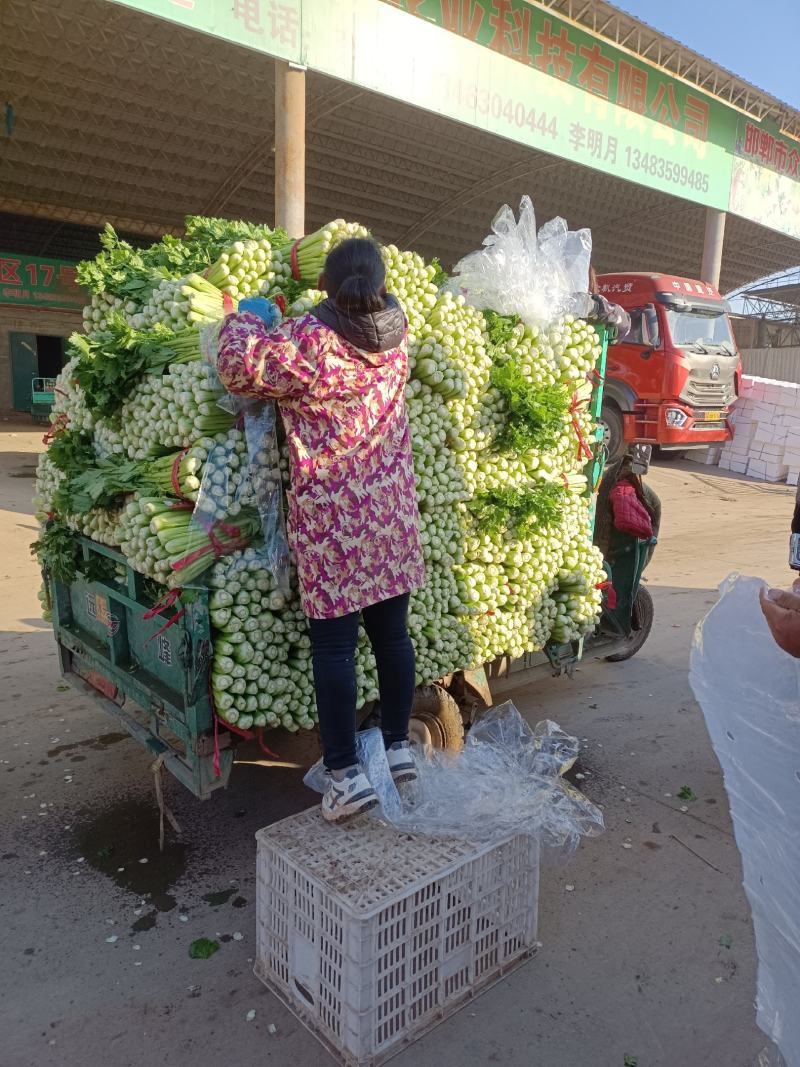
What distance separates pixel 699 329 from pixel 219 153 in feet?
41.2

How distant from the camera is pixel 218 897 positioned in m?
3.11

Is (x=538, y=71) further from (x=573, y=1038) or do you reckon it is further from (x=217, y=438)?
(x=573, y=1038)

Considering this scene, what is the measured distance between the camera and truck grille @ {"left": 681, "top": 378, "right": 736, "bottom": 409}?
13.1 meters

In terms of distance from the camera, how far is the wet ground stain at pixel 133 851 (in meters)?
3.17

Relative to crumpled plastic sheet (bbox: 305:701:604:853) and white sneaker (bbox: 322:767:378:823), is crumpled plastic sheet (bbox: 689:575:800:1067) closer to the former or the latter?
crumpled plastic sheet (bbox: 305:701:604:853)

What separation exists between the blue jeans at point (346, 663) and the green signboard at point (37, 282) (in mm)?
21997

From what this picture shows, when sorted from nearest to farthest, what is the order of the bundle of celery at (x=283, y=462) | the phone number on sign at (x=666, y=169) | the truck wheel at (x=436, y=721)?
the bundle of celery at (x=283, y=462)
the truck wheel at (x=436, y=721)
the phone number on sign at (x=666, y=169)

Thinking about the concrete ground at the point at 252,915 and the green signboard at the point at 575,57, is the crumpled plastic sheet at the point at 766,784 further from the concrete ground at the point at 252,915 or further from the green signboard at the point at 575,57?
the green signboard at the point at 575,57

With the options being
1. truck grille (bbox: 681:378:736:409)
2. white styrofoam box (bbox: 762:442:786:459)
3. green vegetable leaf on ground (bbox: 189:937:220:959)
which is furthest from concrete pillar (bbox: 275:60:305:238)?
white styrofoam box (bbox: 762:442:786:459)

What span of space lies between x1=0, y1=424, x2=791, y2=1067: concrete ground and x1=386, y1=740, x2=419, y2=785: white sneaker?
2.49 feet

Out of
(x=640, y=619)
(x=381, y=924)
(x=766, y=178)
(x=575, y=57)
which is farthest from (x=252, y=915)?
(x=766, y=178)

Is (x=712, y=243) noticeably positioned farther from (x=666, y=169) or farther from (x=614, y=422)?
(x=614, y=422)

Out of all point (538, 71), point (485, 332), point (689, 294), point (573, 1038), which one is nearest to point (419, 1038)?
point (573, 1038)

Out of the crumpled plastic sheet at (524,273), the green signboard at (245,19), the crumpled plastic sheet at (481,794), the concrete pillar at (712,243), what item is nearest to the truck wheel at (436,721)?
the crumpled plastic sheet at (481,794)
